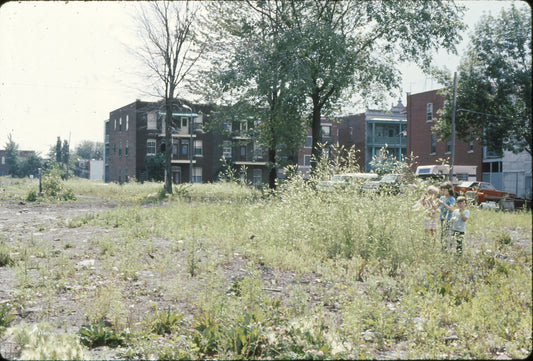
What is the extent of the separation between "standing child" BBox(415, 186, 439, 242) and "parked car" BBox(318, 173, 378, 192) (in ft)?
3.62

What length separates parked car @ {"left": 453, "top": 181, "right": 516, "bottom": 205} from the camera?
1.90 metres

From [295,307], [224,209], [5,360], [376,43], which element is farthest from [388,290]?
[224,209]

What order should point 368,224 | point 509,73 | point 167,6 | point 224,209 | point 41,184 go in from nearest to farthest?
point 509,73 → point 167,6 → point 368,224 → point 224,209 → point 41,184

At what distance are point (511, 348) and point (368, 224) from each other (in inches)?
128

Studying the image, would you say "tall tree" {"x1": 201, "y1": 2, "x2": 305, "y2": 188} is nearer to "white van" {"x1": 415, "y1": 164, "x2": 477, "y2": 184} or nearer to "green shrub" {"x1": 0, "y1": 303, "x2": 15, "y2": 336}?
"white van" {"x1": 415, "y1": 164, "x2": 477, "y2": 184}

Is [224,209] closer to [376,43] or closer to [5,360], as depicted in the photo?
[376,43]

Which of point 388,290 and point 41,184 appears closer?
point 388,290

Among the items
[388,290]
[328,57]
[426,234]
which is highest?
[328,57]

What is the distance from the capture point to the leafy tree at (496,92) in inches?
82.9

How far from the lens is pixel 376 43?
511cm

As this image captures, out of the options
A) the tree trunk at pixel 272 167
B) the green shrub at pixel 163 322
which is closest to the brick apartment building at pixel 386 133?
the green shrub at pixel 163 322

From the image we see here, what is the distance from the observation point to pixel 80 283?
15.1 ft

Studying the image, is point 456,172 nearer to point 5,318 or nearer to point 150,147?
point 5,318

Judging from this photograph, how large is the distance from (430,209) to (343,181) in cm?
176
